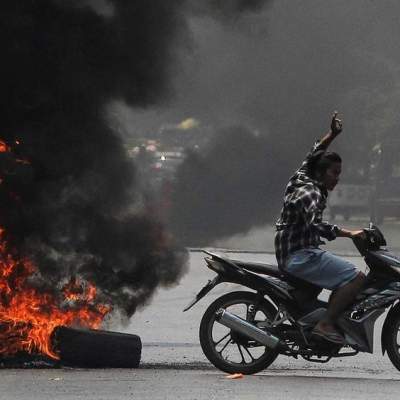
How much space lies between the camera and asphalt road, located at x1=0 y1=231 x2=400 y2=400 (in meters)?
7.65

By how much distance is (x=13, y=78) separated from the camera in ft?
31.4

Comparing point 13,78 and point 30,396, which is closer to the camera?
point 30,396

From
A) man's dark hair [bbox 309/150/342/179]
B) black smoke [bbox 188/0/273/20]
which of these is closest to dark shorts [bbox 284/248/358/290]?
man's dark hair [bbox 309/150/342/179]

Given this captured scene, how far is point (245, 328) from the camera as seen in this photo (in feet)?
28.3

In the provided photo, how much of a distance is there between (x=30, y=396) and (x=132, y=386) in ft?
2.20

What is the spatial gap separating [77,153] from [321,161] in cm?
196

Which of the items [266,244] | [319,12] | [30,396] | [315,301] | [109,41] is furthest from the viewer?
[319,12]

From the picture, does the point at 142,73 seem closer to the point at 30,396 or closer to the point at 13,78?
the point at 13,78

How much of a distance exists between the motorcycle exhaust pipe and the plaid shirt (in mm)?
439

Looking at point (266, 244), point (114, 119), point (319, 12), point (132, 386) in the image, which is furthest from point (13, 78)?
point (319, 12)

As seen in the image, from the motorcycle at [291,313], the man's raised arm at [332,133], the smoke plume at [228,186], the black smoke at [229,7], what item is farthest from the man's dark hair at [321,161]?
the smoke plume at [228,186]

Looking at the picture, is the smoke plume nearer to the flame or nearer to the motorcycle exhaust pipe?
the flame

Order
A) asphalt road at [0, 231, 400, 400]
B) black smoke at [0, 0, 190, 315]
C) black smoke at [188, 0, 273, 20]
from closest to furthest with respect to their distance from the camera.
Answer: asphalt road at [0, 231, 400, 400]
black smoke at [0, 0, 190, 315]
black smoke at [188, 0, 273, 20]

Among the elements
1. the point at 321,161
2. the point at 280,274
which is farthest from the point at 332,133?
the point at 280,274
